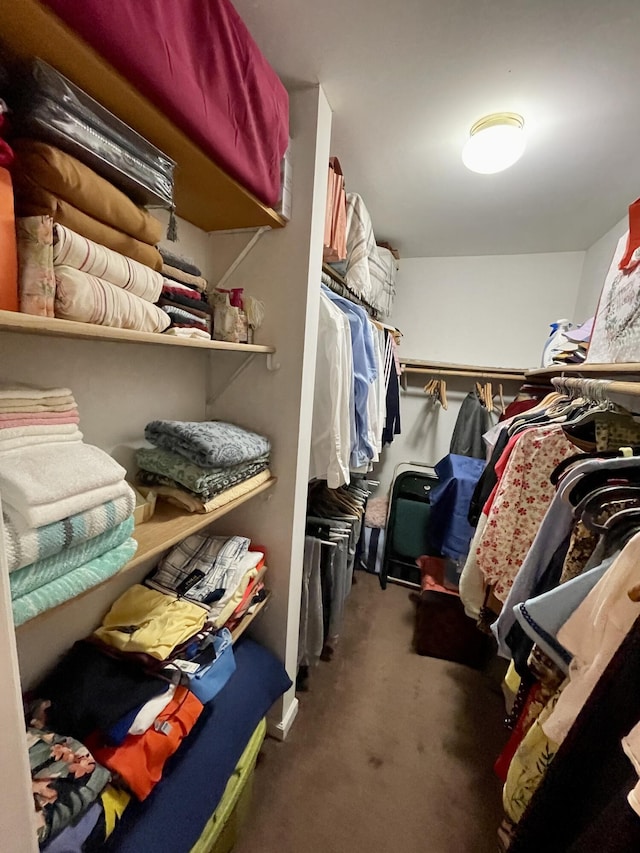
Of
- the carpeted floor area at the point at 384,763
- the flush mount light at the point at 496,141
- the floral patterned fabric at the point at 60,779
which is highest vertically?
the flush mount light at the point at 496,141

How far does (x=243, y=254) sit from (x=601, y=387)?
1.19 meters

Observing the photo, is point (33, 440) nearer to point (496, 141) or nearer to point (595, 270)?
point (496, 141)

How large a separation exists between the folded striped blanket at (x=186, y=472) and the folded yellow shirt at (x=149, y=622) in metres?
0.33

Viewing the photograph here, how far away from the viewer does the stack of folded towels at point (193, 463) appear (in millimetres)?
988

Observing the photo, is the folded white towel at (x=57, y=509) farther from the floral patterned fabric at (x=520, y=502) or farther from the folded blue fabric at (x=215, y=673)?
the floral patterned fabric at (x=520, y=502)

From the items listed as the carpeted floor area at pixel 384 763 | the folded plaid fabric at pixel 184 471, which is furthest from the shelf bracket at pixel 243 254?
the carpeted floor area at pixel 384 763

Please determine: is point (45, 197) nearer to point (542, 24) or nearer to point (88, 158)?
A: point (88, 158)

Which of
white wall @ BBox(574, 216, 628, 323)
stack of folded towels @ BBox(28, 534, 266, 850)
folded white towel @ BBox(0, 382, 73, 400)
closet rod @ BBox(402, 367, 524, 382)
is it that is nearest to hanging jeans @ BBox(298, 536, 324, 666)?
stack of folded towels @ BBox(28, 534, 266, 850)

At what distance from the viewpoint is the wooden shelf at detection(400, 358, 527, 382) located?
2436 mm

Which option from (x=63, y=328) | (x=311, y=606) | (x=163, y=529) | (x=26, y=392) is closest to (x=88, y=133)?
(x=63, y=328)

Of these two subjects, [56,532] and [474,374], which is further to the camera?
[474,374]

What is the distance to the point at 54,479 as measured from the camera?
0.59 meters

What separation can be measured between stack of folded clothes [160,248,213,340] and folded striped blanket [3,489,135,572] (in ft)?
1.47

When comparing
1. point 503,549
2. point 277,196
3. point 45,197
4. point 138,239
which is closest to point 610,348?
point 503,549
